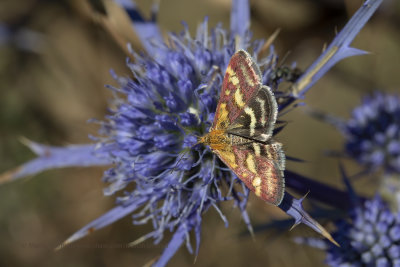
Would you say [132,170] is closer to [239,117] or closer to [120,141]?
[120,141]

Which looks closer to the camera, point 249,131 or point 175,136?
Answer: point 249,131

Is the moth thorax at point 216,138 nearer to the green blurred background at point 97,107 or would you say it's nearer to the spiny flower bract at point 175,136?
the spiny flower bract at point 175,136

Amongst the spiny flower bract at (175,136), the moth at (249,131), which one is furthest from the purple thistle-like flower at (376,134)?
the moth at (249,131)

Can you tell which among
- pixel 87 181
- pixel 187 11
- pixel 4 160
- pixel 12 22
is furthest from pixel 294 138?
pixel 12 22

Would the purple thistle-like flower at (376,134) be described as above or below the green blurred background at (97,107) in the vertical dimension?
above

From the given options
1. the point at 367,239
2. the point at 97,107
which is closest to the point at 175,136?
the point at 367,239

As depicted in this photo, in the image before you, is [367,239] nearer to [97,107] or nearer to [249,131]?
[249,131]

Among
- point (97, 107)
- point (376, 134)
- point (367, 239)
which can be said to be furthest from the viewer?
point (97, 107)
